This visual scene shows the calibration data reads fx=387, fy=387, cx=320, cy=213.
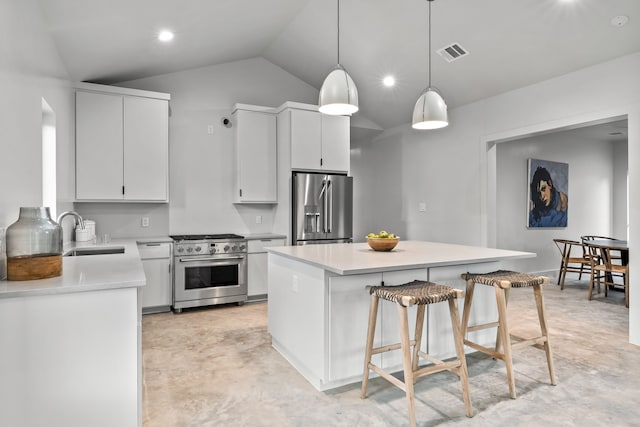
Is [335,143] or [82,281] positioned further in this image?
[335,143]

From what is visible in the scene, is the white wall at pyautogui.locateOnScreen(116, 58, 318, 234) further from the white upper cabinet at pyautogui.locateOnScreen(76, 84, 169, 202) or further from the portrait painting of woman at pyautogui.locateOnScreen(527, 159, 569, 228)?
the portrait painting of woman at pyautogui.locateOnScreen(527, 159, 569, 228)

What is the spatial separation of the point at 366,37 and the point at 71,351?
4089mm

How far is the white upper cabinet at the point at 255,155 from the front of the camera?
4949mm

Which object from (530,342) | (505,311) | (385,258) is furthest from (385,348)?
(530,342)

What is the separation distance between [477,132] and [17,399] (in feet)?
16.5

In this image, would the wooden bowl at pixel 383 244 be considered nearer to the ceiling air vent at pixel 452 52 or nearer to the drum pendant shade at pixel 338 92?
the drum pendant shade at pixel 338 92

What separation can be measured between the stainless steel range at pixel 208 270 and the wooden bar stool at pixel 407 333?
2.54 meters

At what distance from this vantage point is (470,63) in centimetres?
424

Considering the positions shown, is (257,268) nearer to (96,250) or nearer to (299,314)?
(96,250)

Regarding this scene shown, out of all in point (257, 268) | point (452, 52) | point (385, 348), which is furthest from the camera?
point (257, 268)

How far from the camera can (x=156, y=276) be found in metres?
4.23

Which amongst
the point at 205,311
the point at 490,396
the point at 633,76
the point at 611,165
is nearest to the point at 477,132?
the point at 633,76

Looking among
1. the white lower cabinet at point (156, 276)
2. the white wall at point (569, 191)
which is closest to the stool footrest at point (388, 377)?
the white lower cabinet at point (156, 276)

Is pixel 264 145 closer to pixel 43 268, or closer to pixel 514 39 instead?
pixel 514 39
